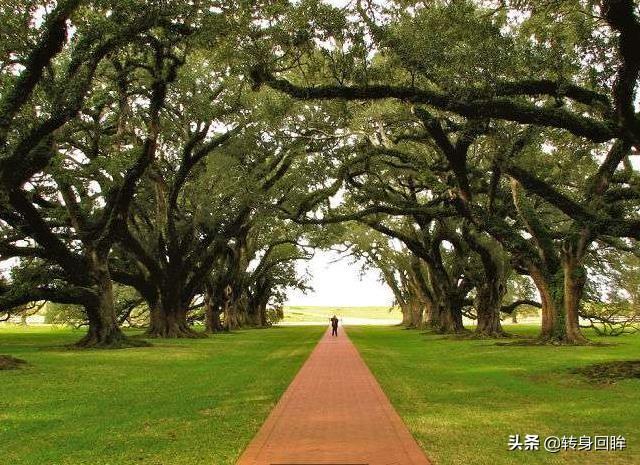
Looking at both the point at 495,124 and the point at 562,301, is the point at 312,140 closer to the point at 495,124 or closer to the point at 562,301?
the point at 495,124

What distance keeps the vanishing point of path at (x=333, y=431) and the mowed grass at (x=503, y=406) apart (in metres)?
0.31

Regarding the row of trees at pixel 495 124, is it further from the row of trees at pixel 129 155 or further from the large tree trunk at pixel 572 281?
the row of trees at pixel 129 155

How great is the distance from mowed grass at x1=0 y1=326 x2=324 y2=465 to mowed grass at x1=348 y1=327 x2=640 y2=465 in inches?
94.7

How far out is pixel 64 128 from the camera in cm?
2188

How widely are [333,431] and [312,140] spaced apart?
20.8 m

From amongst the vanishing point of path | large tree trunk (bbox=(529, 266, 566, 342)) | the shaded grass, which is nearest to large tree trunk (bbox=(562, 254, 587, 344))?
large tree trunk (bbox=(529, 266, 566, 342))

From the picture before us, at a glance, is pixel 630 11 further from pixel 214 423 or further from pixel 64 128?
pixel 64 128

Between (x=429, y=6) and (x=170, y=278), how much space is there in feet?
71.3

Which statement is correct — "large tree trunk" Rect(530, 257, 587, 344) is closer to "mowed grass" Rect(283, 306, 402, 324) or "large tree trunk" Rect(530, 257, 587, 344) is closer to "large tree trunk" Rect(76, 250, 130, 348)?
"large tree trunk" Rect(76, 250, 130, 348)

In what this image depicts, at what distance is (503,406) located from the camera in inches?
396

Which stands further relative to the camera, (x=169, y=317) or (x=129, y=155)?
(x=169, y=317)

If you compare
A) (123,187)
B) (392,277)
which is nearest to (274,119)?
(123,187)

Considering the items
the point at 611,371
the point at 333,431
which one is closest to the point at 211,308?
the point at 611,371

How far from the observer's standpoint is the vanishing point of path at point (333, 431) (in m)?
6.41
